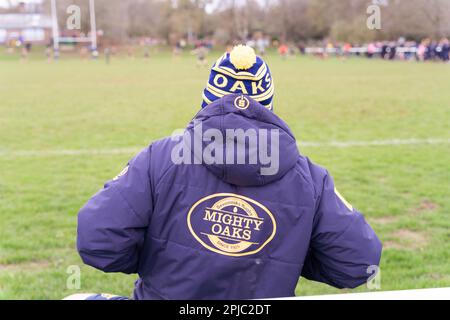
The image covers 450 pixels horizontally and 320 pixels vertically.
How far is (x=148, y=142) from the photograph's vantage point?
918 cm

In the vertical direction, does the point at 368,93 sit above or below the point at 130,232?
below

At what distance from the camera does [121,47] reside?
53.8 metres

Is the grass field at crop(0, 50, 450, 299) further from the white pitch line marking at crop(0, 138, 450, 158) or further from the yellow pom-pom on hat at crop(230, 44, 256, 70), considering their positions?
the yellow pom-pom on hat at crop(230, 44, 256, 70)

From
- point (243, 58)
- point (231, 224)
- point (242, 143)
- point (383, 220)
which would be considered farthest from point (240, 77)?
point (383, 220)

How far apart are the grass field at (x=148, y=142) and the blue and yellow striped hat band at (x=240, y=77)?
2.30 metres

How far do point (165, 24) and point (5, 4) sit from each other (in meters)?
18.7

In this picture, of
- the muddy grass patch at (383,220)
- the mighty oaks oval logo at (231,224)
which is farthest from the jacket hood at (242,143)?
the muddy grass patch at (383,220)

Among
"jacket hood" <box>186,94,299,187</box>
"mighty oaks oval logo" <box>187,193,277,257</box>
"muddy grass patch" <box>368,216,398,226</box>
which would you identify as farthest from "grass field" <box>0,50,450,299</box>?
"jacket hood" <box>186,94,299,187</box>

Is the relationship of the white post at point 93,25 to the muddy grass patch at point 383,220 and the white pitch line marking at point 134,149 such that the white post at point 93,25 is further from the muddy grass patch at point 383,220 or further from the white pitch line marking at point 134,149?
the muddy grass patch at point 383,220

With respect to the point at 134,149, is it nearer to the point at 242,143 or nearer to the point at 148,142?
the point at 148,142

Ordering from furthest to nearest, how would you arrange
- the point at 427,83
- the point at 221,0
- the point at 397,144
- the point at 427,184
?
the point at 221,0 < the point at 427,83 < the point at 397,144 < the point at 427,184

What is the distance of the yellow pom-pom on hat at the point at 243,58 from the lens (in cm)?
197

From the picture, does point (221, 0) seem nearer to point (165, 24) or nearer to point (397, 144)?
point (165, 24)
